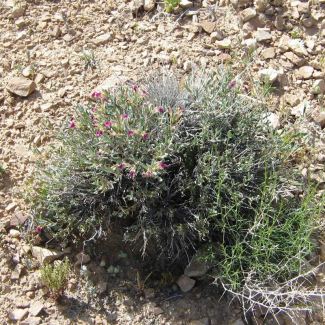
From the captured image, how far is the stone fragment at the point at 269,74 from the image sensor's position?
3.75m

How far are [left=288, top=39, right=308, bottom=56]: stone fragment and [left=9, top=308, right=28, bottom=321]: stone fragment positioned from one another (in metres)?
3.22

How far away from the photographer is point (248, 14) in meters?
4.09

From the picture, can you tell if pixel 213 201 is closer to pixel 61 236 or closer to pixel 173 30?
pixel 61 236

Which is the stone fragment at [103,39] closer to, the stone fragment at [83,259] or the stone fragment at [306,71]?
the stone fragment at [306,71]

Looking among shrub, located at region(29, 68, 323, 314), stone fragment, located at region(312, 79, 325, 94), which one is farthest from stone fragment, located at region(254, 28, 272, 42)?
shrub, located at region(29, 68, 323, 314)

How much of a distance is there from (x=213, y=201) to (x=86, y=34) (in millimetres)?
2281

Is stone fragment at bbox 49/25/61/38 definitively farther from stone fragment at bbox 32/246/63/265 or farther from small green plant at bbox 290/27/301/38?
small green plant at bbox 290/27/301/38

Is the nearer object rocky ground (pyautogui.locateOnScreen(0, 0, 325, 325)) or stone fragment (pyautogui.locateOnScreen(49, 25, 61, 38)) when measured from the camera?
rocky ground (pyautogui.locateOnScreen(0, 0, 325, 325))

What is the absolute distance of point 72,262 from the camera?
316 centimetres

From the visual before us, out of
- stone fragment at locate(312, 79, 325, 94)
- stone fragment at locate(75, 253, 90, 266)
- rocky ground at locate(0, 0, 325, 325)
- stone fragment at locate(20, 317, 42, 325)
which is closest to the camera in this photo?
stone fragment at locate(20, 317, 42, 325)

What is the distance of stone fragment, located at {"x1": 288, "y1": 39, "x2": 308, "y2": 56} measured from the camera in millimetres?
3910

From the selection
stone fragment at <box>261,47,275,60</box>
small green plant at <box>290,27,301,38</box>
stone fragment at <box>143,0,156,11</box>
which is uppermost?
stone fragment at <box>143,0,156,11</box>

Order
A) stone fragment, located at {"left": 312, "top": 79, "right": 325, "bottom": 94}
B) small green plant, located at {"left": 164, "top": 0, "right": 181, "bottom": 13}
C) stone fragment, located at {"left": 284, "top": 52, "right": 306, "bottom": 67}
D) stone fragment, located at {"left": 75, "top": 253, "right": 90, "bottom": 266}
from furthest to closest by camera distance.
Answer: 1. small green plant, located at {"left": 164, "top": 0, "right": 181, "bottom": 13}
2. stone fragment, located at {"left": 284, "top": 52, "right": 306, "bottom": 67}
3. stone fragment, located at {"left": 312, "top": 79, "right": 325, "bottom": 94}
4. stone fragment, located at {"left": 75, "top": 253, "right": 90, "bottom": 266}

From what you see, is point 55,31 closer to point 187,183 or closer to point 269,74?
point 269,74
